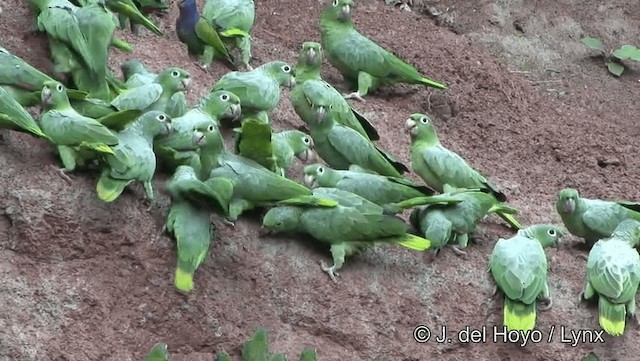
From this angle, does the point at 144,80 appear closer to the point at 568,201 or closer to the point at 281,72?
the point at 281,72

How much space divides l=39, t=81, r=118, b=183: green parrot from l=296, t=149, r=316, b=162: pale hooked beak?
1420 mm

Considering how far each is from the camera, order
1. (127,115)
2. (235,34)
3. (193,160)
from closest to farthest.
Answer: (127,115) < (193,160) < (235,34)

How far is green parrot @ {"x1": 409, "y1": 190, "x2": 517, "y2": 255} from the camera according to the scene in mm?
5613

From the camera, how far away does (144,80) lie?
20.1 feet

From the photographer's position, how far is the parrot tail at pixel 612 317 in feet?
17.4

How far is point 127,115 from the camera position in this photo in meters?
5.25

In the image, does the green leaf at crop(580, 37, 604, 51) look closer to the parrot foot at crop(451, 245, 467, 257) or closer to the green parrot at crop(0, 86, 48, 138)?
the parrot foot at crop(451, 245, 467, 257)

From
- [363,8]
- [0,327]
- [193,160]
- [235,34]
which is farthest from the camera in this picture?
[363,8]

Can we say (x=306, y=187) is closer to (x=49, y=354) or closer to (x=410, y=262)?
(x=410, y=262)

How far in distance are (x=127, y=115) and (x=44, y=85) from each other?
0.47 m

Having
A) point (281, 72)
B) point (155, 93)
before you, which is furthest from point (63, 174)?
point (281, 72)

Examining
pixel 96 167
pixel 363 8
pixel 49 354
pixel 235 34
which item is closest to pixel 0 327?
pixel 49 354

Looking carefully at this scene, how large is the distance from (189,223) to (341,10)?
297 cm

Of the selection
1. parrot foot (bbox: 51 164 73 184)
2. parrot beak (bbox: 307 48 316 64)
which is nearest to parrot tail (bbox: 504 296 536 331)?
parrot foot (bbox: 51 164 73 184)
